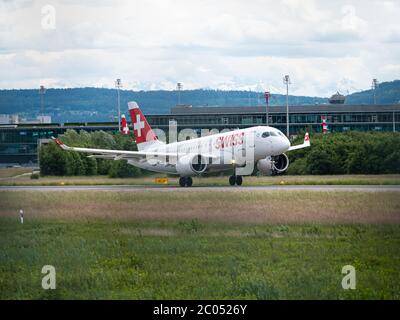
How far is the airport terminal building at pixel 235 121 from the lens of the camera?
289 feet

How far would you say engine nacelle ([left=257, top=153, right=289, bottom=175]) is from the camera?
170ft

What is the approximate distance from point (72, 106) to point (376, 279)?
92175 millimetres

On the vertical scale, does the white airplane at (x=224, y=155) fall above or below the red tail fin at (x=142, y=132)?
below

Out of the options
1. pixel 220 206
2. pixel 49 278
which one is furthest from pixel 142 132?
pixel 49 278

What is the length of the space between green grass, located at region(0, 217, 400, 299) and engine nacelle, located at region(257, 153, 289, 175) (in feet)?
83.0

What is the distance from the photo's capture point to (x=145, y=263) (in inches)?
773

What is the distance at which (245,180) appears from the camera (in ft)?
178

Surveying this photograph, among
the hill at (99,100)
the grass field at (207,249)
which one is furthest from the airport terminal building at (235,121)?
the grass field at (207,249)

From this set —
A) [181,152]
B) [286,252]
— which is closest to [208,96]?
[181,152]

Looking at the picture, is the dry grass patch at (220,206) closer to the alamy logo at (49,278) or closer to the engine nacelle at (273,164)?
the alamy logo at (49,278)

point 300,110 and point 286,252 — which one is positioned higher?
point 300,110

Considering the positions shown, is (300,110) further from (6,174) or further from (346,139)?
(6,174)

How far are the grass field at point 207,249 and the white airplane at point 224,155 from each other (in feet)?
47.9

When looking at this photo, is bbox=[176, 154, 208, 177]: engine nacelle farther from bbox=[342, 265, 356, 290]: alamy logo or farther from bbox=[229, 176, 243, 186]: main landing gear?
bbox=[342, 265, 356, 290]: alamy logo
